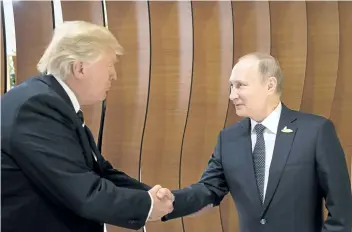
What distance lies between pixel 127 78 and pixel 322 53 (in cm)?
160

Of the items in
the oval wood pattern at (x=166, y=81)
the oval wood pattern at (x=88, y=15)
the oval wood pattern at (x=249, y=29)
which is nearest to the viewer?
the oval wood pattern at (x=88, y=15)

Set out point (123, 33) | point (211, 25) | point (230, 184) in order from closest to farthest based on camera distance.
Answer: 1. point (230, 184)
2. point (123, 33)
3. point (211, 25)

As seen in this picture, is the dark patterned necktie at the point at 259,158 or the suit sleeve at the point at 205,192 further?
the suit sleeve at the point at 205,192

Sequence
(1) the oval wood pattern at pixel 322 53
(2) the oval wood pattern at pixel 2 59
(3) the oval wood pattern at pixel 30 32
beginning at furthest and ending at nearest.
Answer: (1) the oval wood pattern at pixel 322 53
(3) the oval wood pattern at pixel 30 32
(2) the oval wood pattern at pixel 2 59

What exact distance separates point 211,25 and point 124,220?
2.16 m

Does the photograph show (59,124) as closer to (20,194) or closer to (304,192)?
(20,194)

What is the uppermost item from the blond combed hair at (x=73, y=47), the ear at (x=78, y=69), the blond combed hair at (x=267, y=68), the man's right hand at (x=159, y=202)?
the blond combed hair at (x=73, y=47)

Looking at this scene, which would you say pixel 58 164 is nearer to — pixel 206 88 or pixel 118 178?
pixel 118 178

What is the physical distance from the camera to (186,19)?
3594 millimetres

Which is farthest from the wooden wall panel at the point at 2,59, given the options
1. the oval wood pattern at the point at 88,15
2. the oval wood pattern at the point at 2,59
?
the oval wood pattern at the point at 88,15

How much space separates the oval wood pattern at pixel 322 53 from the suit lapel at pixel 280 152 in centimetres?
167

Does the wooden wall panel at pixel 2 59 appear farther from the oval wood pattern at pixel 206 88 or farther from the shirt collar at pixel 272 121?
the shirt collar at pixel 272 121

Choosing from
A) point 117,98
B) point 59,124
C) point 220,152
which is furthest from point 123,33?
point 59,124

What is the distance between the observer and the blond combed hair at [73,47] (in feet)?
6.39
